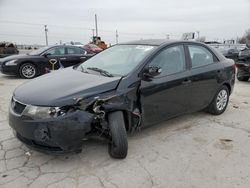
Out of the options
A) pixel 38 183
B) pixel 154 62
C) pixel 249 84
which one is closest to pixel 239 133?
pixel 154 62

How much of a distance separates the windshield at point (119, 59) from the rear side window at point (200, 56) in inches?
35.3

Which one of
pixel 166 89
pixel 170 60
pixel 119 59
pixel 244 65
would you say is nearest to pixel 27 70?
pixel 119 59

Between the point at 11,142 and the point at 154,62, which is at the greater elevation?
the point at 154,62

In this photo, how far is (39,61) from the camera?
10164mm

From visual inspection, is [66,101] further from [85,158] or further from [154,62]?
[154,62]

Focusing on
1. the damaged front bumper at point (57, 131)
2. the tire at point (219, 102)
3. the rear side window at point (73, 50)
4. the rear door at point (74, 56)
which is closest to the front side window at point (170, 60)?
the tire at point (219, 102)

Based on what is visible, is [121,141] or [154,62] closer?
[121,141]

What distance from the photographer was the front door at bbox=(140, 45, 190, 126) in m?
3.76

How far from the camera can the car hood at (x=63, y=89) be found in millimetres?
3070

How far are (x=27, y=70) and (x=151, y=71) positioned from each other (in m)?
7.61

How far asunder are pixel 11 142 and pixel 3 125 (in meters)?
0.84

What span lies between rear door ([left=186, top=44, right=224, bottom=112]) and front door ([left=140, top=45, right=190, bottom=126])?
201mm

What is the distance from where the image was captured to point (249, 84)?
30.5 ft

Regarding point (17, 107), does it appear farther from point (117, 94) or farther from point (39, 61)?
point (39, 61)
